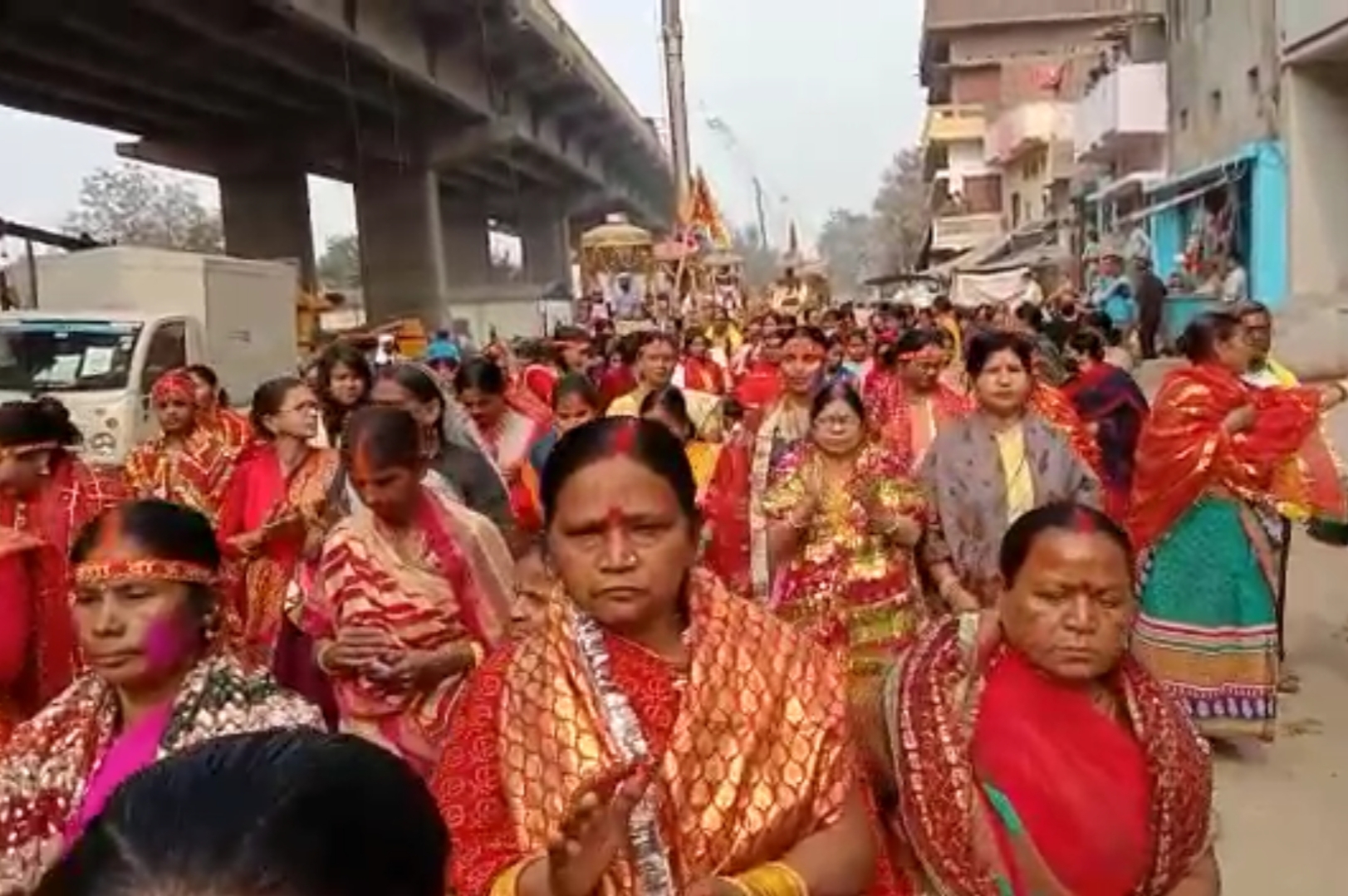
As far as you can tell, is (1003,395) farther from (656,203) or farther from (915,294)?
(656,203)

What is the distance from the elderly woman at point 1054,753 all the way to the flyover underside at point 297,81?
2356 cm

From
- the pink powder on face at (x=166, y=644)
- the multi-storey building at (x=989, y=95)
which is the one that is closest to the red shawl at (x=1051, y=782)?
the pink powder on face at (x=166, y=644)

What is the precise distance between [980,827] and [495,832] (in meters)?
0.75

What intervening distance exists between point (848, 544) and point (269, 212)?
39.3 m

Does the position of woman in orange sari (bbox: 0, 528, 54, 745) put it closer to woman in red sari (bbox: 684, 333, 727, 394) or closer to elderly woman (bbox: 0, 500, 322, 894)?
elderly woman (bbox: 0, 500, 322, 894)

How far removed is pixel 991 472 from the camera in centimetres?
546

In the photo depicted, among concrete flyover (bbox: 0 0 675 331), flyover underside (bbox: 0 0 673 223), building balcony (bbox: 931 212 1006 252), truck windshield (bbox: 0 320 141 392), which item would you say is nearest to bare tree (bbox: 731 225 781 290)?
building balcony (bbox: 931 212 1006 252)

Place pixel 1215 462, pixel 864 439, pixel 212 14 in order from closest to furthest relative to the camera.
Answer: pixel 864 439 → pixel 1215 462 → pixel 212 14

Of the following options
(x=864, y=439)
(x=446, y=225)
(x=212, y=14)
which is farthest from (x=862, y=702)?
(x=446, y=225)

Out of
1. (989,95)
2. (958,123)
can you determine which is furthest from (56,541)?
(989,95)

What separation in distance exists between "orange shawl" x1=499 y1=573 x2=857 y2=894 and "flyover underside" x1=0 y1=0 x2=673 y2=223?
78.2 feet

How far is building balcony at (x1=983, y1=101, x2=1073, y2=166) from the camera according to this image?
170 ft

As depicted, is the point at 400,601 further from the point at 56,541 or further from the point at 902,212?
the point at 902,212

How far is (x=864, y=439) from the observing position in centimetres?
548
